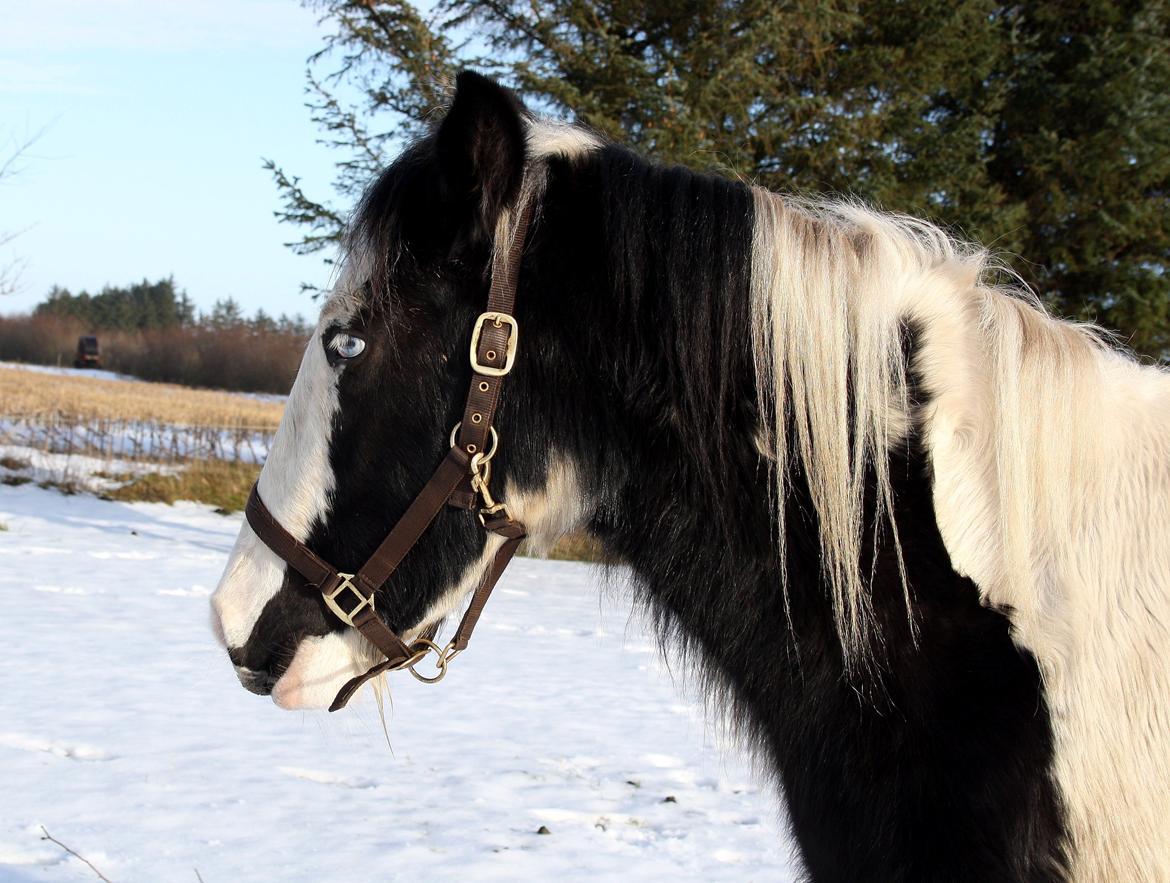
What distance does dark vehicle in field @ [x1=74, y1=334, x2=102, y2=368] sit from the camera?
5356 cm

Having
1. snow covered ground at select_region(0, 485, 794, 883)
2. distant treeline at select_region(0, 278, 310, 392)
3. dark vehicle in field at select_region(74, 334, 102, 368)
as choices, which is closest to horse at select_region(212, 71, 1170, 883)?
snow covered ground at select_region(0, 485, 794, 883)

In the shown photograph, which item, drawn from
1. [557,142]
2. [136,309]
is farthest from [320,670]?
[136,309]

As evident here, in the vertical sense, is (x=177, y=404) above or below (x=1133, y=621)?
below

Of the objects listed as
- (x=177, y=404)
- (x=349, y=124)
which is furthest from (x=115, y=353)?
(x=349, y=124)

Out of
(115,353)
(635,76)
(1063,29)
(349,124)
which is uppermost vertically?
(1063,29)

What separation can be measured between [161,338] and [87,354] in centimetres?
404

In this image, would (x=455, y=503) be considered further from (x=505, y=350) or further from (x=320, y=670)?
(x=320, y=670)

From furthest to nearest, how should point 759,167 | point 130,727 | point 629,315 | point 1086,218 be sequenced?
point 1086,218
point 759,167
point 130,727
point 629,315

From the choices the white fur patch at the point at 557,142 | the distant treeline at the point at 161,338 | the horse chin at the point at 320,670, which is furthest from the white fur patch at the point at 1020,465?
the distant treeline at the point at 161,338

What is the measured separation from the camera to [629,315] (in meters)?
1.62

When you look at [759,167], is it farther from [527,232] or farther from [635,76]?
[527,232]

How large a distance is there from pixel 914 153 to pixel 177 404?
17330mm

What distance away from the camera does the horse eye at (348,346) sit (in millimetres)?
1672

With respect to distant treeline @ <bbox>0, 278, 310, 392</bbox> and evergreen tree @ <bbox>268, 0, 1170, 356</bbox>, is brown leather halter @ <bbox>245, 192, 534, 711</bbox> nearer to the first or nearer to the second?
evergreen tree @ <bbox>268, 0, 1170, 356</bbox>
